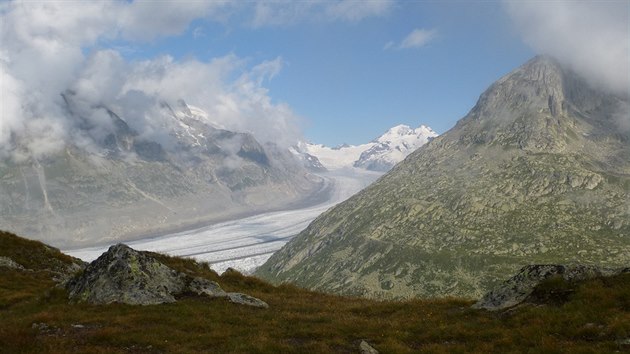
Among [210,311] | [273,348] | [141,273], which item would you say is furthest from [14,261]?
[273,348]

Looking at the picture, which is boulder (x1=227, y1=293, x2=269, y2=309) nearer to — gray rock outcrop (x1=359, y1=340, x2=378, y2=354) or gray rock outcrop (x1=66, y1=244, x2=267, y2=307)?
gray rock outcrop (x1=66, y1=244, x2=267, y2=307)

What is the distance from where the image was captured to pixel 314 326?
2772 centimetres

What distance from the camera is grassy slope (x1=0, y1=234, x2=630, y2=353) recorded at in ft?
71.3

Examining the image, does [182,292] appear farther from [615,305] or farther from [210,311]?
[615,305]

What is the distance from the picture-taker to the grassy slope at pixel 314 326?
21.7 metres

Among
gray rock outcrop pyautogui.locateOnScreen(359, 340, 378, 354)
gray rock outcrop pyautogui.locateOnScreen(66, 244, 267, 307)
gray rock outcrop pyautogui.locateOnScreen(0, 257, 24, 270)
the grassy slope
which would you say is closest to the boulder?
gray rock outcrop pyautogui.locateOnScreen(66, 244, 267, 307)

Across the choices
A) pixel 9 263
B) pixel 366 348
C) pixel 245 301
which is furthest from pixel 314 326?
pixel 9 263

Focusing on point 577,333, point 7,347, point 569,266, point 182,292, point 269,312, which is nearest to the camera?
point 7,347

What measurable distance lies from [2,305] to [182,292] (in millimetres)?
12099

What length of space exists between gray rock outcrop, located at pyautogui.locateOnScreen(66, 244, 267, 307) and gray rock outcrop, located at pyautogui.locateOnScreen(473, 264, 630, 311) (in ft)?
53.3

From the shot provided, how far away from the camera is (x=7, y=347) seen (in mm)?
20266

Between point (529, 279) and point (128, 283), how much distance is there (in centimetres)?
2622

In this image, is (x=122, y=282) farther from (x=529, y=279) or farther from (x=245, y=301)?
(x=529, y=279)

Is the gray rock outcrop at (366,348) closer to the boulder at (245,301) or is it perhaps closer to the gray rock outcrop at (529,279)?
the gray rock outcrop at (529,279)
